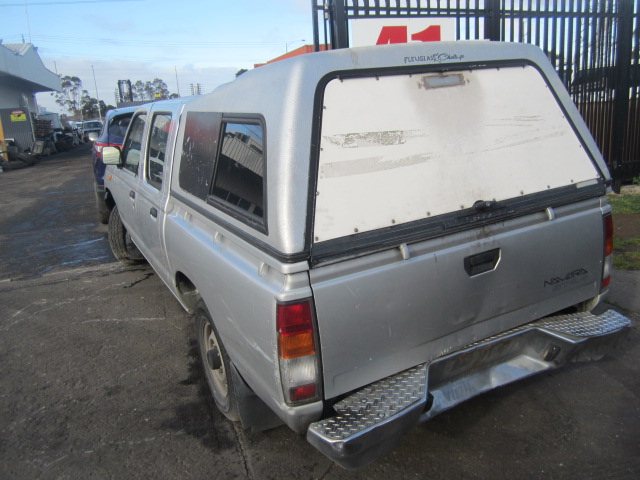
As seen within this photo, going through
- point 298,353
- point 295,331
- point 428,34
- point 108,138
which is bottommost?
point 298,353

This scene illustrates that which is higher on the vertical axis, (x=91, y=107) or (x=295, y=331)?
(x=91, y=107)

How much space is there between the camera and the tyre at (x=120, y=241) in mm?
6320

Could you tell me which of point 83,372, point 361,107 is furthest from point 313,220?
point 83,372

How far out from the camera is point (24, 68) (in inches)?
1400

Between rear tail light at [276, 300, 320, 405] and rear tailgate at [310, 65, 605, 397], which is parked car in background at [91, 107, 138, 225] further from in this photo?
rear tail light at [276, 300, 320, 405]

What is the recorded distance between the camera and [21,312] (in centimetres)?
526

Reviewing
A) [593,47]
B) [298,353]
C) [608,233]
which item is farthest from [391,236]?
[593,47]

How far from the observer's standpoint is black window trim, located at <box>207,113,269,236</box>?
2.34 meters

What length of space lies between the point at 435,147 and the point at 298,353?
3.92 ft

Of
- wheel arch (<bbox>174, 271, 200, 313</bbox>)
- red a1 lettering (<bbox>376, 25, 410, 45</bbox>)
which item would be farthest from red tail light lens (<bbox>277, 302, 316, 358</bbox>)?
red a1 lettering (<bbox>376, 25, 410, 45</bbox>)

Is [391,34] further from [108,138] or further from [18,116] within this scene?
[18,116]

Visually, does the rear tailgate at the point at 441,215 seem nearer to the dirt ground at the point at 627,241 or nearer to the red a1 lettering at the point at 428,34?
the dirt ground at the point at 627,241

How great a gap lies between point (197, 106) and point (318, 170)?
1.54 meters

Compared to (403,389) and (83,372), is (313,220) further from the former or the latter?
(83,372)
